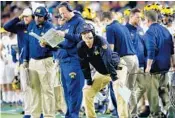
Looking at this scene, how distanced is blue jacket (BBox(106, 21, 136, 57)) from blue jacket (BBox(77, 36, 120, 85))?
1.11 meters

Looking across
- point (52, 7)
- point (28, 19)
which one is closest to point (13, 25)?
point (28, 19)

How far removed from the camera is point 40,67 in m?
9.10

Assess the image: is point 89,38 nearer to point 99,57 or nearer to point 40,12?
point 99,57

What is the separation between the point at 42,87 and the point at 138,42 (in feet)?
6.62

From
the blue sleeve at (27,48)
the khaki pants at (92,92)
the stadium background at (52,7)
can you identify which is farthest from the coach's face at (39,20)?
the stadium background at (52,7)

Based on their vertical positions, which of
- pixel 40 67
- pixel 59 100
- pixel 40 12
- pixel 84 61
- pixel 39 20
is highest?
pixel 40 12

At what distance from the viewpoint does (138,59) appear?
396 inches

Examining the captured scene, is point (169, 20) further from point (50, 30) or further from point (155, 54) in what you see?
point (50, 30)

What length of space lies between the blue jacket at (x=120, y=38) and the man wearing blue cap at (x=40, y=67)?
3.24 ft

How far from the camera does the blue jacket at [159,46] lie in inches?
370

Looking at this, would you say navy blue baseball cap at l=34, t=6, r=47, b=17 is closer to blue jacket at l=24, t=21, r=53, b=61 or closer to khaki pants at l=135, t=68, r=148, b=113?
blue jacket at l=24, t=21, r=53, b=61

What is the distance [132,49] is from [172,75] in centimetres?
132

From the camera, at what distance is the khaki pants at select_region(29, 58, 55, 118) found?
358 inches

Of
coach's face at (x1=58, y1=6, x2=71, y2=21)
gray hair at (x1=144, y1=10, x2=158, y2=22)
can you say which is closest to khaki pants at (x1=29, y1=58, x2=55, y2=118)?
coach's face at (x1=58, y1=6, x2=71, y2=21)
